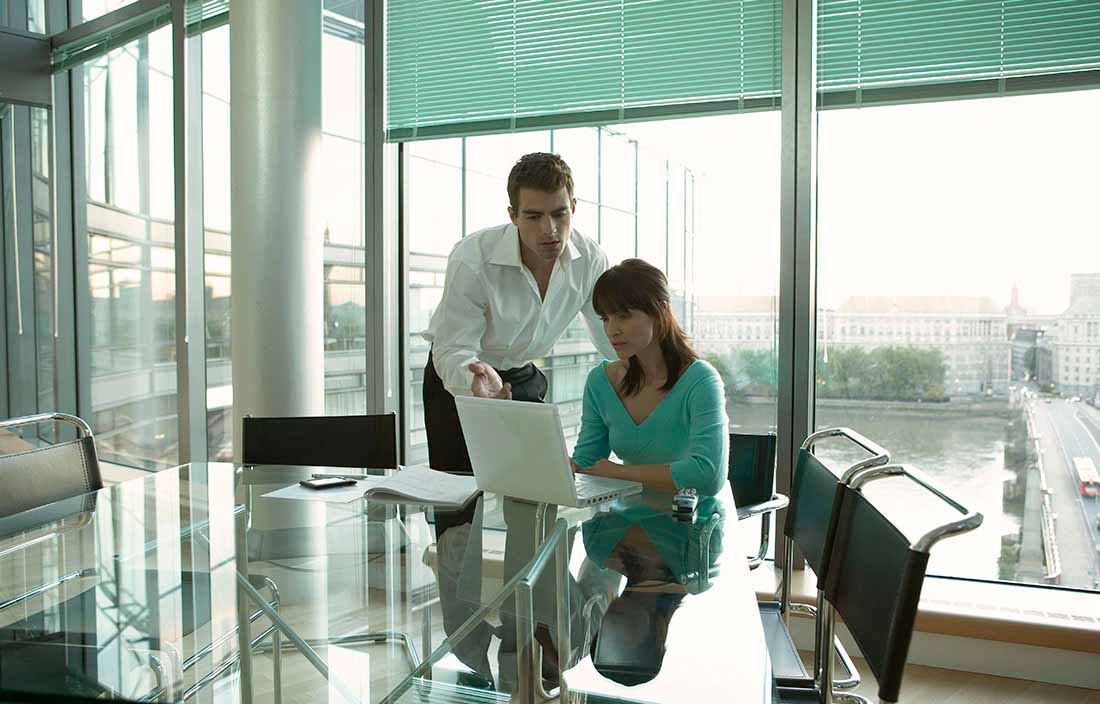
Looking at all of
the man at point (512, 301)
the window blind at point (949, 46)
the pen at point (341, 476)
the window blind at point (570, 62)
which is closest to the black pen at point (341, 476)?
the pen at point (341, 476)

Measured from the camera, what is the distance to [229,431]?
4.83 m

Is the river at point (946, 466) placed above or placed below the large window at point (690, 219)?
below

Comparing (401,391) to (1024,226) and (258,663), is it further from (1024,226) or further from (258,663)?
(1024,226)

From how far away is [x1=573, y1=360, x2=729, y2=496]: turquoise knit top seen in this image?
2.22 metres

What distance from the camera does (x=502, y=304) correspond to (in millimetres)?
2947

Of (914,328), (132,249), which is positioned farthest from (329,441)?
(132,249)

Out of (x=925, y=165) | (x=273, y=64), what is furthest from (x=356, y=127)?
(x=925, y=165)

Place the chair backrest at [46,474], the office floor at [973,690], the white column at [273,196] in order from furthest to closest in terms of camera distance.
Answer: the white column at [273,196]
the office floor at [973,690]
the chair backrest at [46,474]

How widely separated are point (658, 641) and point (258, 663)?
5.79 feet

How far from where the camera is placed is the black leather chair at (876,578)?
1.33 meters

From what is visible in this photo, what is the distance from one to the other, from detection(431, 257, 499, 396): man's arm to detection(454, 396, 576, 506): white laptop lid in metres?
0.79

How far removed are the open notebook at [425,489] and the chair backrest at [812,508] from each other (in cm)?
81

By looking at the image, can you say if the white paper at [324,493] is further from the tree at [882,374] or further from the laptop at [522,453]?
the tree at [882,374]

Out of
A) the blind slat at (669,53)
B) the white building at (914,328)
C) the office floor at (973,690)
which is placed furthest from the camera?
the white building at (914,328)
